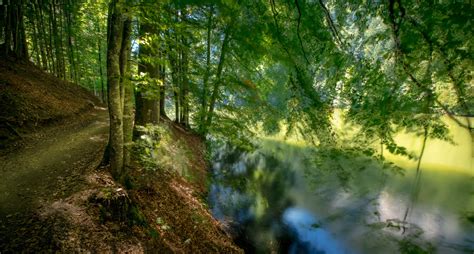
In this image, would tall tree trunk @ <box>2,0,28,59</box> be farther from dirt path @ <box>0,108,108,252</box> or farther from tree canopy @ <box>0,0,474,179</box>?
tree canopy @ <box>0,0,474,179</box>

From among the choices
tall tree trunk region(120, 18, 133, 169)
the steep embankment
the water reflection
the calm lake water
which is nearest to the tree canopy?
tall tree trunk region(120, 18, 133, 169)

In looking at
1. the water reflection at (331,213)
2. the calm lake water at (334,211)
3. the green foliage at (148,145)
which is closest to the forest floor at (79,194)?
the green foliage at (148,145)

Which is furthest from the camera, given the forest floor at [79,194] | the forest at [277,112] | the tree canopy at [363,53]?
the forest floor at [79,194]

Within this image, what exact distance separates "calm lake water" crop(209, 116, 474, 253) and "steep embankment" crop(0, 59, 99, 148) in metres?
6.87

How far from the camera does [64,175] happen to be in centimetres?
594

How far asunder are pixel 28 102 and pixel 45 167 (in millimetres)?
4808

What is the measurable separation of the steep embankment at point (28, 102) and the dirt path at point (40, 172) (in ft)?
1.67

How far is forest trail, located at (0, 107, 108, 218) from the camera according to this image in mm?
4777

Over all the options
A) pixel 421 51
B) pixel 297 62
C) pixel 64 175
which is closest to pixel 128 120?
pixel 64 175

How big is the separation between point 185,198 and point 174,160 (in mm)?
1496

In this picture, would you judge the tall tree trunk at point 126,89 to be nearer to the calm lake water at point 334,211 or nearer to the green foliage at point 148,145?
the green foliage at point 148,145

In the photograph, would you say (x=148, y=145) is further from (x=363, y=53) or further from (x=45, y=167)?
(x=363, y=53)

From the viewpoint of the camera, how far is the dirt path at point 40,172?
4230mm

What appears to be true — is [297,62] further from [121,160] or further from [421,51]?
[121,160]
